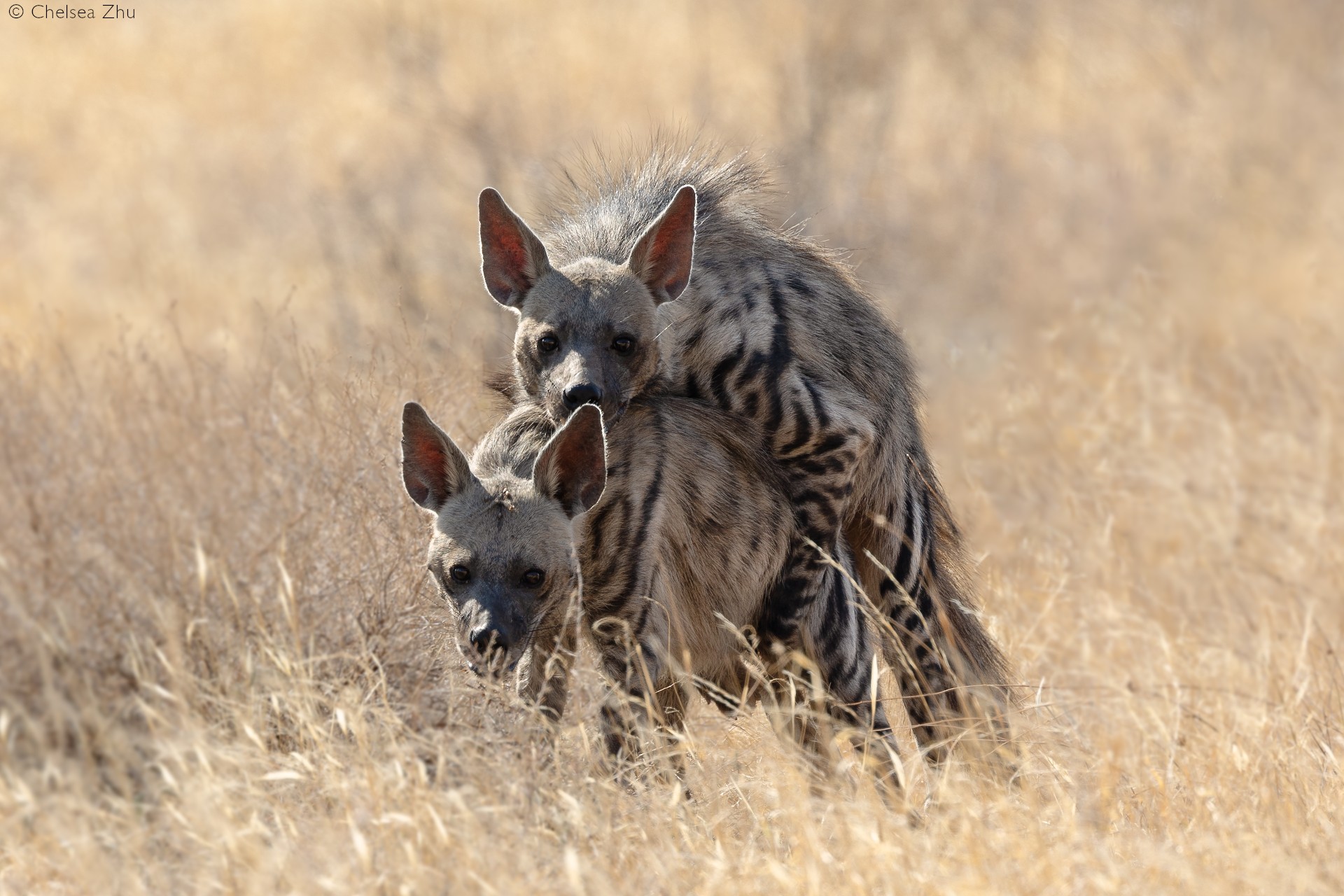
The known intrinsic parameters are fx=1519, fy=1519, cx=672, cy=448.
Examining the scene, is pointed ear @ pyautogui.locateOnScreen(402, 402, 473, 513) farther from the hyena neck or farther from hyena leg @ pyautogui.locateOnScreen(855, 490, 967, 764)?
hyena leg @ pyautogui.locateOnScreen(855, 490, 967, 764)

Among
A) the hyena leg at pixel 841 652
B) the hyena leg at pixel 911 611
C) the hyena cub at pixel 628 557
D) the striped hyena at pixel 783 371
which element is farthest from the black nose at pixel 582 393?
the hyena leg at pixel 911 611

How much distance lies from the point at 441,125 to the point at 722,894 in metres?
9.23

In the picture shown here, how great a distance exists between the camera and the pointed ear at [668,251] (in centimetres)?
511

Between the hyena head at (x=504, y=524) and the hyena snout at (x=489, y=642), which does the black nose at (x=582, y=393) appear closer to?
the hyena head at (x=504, y=524)

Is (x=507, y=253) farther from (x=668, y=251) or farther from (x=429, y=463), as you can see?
(x=429, y=463)

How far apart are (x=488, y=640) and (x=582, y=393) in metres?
0.93

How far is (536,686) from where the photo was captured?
449 centimetres

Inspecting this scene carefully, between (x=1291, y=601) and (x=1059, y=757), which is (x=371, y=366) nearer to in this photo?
(x=1059, y=757)

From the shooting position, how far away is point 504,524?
4336 millimetres

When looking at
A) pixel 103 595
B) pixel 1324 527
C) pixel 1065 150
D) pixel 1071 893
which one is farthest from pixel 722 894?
pixel 1065 150

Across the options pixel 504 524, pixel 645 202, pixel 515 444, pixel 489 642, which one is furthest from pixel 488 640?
pixel 645 202

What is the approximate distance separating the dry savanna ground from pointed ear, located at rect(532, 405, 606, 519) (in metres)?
0.64

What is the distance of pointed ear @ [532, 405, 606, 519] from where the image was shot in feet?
14.2

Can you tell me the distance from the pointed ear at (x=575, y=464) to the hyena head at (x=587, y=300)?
386mm
